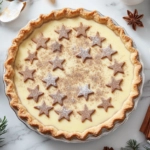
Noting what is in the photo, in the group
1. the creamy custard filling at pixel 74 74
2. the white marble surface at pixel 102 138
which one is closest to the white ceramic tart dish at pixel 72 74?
the creamy custard filling at pixel 74 74

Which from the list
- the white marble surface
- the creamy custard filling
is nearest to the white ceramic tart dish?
the creamy custard filling

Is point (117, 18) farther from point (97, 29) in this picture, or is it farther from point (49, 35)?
point (49, 35)

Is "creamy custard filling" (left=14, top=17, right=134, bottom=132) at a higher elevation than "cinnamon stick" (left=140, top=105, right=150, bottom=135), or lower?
higher

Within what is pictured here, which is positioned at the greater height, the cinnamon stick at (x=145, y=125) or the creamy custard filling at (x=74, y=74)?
the creamy custard filling at (x=74, y=74)

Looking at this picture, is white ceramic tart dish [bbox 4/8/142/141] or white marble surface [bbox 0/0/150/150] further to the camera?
white marble surface [bbox 0/0/150/150]

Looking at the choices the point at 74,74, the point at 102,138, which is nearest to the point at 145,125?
the point at 102,138

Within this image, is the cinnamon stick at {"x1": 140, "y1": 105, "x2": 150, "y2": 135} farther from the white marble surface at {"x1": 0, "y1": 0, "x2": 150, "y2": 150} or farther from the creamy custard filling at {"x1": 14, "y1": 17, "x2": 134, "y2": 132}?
the creamy custard filling at {"x1": 14, "y1": 17, "x2": 134, "y2": 132}

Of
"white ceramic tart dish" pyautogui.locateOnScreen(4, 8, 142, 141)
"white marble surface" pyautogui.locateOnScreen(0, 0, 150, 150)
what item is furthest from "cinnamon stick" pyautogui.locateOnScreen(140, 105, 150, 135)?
"white ceramic tart dish" pyautogui.locateOnScreen(4, 8, 142, 141)

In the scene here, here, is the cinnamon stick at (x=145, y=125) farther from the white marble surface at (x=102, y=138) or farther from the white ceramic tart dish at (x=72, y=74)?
the white ceramic tart dish at (x=72, y=74)
